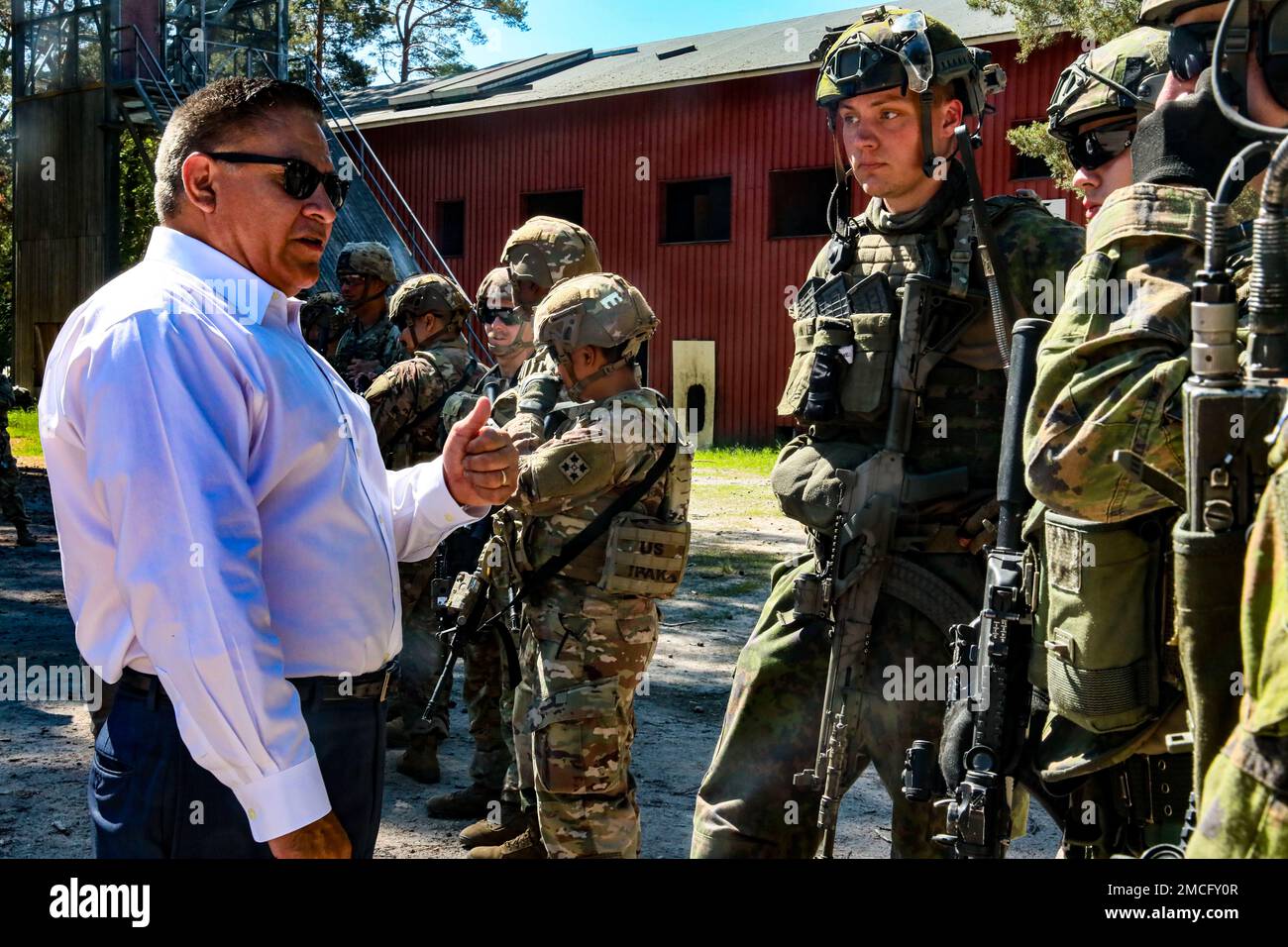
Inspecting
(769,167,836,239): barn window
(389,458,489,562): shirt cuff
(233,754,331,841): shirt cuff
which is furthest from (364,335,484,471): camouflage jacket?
(769,167,836,239): barn window

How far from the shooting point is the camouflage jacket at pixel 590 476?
4195 millimetres

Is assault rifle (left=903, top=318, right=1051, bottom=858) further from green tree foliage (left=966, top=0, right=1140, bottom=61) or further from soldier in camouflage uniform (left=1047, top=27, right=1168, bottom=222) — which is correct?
green tree foliage (left=966, top=0, right=1140, bottom=61)

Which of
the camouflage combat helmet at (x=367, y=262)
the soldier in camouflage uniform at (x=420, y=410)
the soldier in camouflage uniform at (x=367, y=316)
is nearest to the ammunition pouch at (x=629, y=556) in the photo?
the soldier in camouflage uniform at (x=420, y=410)

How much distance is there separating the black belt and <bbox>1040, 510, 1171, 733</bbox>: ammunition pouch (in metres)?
1.44

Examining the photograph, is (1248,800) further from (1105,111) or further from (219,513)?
(1105,111)

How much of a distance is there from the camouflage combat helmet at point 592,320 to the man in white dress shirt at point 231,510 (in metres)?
1.47

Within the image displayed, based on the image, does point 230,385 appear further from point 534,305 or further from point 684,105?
point 684,105

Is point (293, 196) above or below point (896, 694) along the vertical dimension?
above

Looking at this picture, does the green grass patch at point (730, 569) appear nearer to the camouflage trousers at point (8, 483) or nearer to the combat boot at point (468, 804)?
the combat boot at point (468, 804)

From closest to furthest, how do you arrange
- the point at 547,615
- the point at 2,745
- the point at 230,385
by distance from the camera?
the point at 230,385 < the point at 547,615 < the point at 2,745

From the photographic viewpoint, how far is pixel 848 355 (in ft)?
12.2
